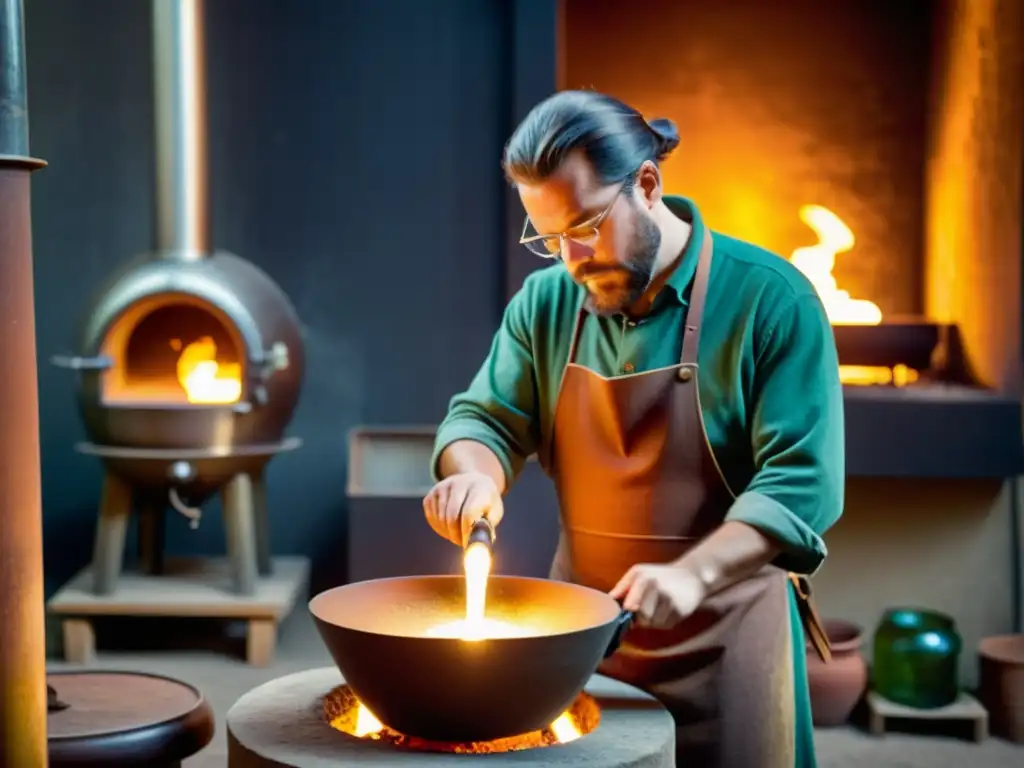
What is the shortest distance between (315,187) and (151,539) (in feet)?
4.64

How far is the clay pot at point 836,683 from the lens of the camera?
388 cm

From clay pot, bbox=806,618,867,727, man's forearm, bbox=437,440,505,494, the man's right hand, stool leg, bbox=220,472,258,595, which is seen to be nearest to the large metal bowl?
the man's right hand

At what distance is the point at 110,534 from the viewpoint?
432 centimetres

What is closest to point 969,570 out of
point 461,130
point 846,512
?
point 846,512

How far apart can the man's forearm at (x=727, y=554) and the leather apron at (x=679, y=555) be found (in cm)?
19

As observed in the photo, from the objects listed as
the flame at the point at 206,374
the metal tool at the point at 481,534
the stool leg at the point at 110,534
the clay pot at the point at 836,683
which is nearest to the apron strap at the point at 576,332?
the metal tool at the point at 481,534

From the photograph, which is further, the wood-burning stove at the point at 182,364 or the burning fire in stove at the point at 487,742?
the wood-burning stove at the point at 182,364

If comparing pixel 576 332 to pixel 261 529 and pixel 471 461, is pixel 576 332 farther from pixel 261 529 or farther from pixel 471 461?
pixel 261 529

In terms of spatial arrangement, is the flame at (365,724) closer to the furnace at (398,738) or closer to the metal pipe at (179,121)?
the furnace at (398,738)

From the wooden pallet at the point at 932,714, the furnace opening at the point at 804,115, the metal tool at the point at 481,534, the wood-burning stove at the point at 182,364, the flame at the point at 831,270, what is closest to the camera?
the metal tool at the point at 481,534

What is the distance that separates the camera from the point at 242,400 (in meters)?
4.29

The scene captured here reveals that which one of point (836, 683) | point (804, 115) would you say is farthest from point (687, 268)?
point (804, 115)

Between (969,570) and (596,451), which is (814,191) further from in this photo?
(596,451)

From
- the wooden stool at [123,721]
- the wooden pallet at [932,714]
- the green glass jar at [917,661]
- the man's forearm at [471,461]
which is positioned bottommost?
the wooden pallet at [932,714]
